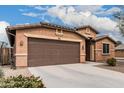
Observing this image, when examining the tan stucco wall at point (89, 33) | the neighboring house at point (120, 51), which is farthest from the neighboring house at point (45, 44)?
the neighboring house at point (120, 51)

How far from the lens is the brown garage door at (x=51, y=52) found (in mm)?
18438

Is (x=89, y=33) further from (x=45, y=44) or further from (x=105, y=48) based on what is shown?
(x=45, y=44)

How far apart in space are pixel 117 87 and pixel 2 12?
21950 mm

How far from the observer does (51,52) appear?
1991 cm

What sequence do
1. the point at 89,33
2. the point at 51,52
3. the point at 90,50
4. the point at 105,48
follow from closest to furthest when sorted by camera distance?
the point at 51,52, the point at 90,50, the point at 105,48, the point at 89,33

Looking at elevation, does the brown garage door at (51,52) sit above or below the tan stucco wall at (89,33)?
below

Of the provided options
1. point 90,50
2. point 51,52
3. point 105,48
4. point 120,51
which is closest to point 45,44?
point 51,52

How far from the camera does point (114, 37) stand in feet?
102

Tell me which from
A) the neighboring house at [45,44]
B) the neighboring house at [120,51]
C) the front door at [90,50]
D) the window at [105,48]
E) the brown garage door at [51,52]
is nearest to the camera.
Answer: the neighboring house at [45,44]

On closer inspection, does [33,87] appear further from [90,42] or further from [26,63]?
[90,42]

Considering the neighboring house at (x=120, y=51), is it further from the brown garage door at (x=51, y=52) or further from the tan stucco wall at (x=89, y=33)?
the brown garage door at (x=51, y=52)
